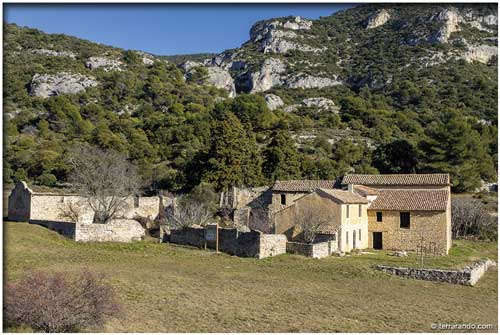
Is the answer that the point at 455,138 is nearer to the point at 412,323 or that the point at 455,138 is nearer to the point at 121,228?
the point at 121,228

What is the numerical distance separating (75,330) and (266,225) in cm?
2154

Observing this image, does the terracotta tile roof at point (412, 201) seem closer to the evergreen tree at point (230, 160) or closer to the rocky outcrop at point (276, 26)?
the evergreen tree at point (230, 160)

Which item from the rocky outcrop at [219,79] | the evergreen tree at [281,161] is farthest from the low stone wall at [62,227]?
the rocky outcrop at [219,79]

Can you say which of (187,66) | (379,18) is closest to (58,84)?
(187,66)

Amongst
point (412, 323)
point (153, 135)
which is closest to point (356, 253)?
point (412, 323)

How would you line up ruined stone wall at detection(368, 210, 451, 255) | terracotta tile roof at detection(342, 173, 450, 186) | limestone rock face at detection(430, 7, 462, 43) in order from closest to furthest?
ruined stone wall at detection(368, 210, 451, 255) → terracotta tile roof at detection(342, 173, 450, 186) → limestone rock face at detection(430, 7, 462, 43)

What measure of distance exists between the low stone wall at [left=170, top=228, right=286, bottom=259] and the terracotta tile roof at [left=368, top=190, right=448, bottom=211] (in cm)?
817

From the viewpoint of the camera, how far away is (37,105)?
61.8 meters

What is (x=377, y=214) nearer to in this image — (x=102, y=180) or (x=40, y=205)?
(x=102, y=180)

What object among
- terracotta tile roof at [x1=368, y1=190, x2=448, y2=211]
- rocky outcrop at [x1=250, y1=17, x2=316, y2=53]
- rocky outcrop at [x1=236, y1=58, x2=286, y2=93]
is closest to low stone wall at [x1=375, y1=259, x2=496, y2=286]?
terracotta tile roof at [x1=368, y1=190, x2=448, y2=211]

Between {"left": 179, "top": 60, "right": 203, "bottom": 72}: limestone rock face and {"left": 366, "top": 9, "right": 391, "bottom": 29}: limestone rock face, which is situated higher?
{"left": 366, "top": 9, "right": 391, "bottom": 29}: limestone rock face

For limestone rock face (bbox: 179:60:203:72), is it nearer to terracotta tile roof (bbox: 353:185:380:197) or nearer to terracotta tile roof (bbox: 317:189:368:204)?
terracotta tile roof (bbox: 353:185:380:197)

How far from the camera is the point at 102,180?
3284 centimetres

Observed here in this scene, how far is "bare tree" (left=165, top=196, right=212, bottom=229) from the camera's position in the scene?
2775 cm
